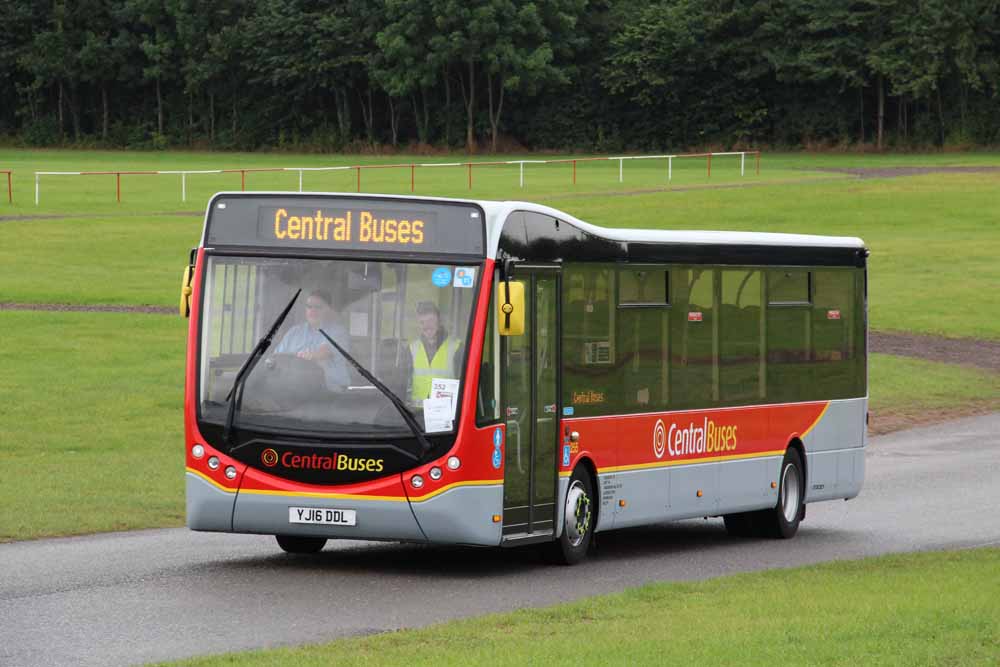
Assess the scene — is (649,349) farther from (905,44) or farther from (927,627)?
(905,44)

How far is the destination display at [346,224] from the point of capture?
13320mm

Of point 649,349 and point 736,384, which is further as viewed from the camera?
point 736,384

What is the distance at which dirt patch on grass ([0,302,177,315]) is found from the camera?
3694 cm

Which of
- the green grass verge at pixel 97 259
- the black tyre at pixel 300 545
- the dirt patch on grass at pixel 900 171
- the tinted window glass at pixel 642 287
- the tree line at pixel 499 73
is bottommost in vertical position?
the green grass verge at pixel 97 259

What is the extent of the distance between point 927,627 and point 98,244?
43009 millimetres

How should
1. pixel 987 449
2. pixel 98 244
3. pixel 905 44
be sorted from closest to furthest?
pixel 987 449 → pixel 98 244 → pixel 905 44

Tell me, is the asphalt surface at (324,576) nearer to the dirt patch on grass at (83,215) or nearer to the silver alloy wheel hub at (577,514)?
the silver alloy wheel hub at (577,514)

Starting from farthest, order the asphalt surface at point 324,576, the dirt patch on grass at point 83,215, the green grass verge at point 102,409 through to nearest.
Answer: the dirt patch on grass at point 83,215 < the green grass verge at point 102,409 < the asphalt surface at point 324,576

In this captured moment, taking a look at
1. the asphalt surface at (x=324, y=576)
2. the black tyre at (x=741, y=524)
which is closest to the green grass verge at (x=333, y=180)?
the black tyre at (x=741, y=524)

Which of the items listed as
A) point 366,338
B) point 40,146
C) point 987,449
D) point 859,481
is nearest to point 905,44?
point 40,146

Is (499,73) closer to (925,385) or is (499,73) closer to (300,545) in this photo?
(925,385)

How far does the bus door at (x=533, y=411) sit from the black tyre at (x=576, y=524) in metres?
0.26

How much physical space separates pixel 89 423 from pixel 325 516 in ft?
36.6

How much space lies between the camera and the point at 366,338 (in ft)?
43.2
